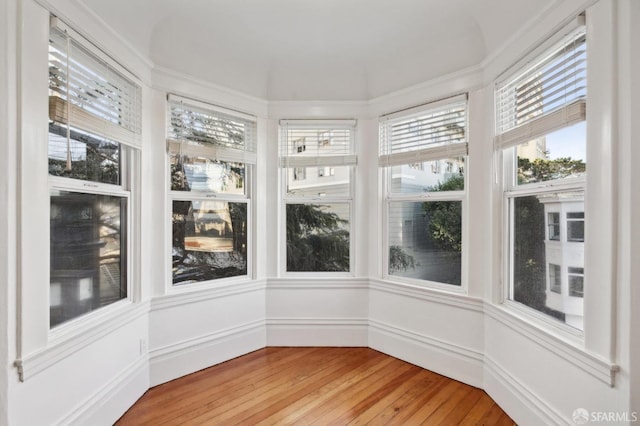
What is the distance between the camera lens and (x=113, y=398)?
208 cm

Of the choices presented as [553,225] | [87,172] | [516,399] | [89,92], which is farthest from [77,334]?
[553,225]

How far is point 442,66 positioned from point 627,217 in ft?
5.90

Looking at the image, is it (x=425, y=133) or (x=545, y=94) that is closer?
(x=545, y=94)

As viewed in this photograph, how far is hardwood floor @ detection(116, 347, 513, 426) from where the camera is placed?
2.12 m

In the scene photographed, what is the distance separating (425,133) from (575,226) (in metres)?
1.42

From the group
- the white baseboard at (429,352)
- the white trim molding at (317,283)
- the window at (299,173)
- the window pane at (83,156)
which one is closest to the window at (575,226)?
the white baseboard at (429,352)

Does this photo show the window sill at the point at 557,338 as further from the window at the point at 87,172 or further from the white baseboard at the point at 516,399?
the window at the point at 87,172

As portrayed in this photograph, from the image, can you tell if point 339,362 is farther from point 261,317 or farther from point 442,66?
point 442,66

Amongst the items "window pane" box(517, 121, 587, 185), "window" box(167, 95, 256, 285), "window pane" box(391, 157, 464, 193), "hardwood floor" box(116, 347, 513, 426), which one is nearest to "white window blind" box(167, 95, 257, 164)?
"window" box(167, 95, 256, 285)

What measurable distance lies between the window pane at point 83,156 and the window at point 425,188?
7.08 feet

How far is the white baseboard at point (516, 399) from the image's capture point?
186 cm

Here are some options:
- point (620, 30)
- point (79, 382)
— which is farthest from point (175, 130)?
point (620, 30)

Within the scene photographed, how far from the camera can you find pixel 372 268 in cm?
321

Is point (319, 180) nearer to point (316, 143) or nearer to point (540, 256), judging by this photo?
point (316, 143)
